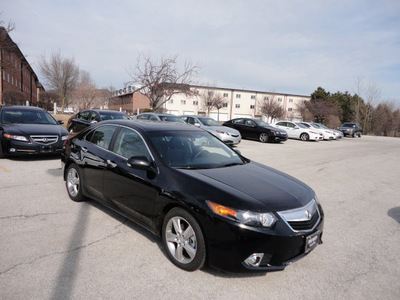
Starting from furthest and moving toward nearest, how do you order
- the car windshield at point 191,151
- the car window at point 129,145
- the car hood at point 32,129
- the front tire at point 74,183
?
the car hood at point 32,129 → the front tire at point 74,183 → the car window at point 129,145 → the car windshield at point 191,151

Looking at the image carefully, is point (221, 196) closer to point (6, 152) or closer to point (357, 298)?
point (357, 298)

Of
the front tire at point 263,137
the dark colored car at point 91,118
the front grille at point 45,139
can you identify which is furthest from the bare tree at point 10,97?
the front tire at point 263,137

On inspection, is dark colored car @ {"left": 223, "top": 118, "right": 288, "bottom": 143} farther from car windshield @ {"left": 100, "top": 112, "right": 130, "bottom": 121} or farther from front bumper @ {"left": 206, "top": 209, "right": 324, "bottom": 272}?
front bumper @ {"left": 206, "top": 209, "right": 324, "bottom": 272}

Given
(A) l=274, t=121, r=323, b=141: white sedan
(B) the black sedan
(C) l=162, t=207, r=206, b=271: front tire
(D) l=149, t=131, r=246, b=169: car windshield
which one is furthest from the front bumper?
(A) l=274, t=121, r=323, b=141: white sedan

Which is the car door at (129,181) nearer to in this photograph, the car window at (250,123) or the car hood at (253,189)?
the car hood at (253,189)

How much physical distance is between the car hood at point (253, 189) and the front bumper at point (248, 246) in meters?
0.21

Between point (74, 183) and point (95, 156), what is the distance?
922mm

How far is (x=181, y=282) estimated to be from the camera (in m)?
2.64

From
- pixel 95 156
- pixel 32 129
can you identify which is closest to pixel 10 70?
pixel 32 129

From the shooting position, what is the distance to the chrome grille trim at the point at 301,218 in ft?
8.77

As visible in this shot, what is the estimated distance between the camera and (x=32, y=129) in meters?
7.95

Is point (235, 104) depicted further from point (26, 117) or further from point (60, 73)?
point (26, 117)

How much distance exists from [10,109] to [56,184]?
15.8 ft

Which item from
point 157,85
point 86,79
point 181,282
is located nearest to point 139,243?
point 181,282
